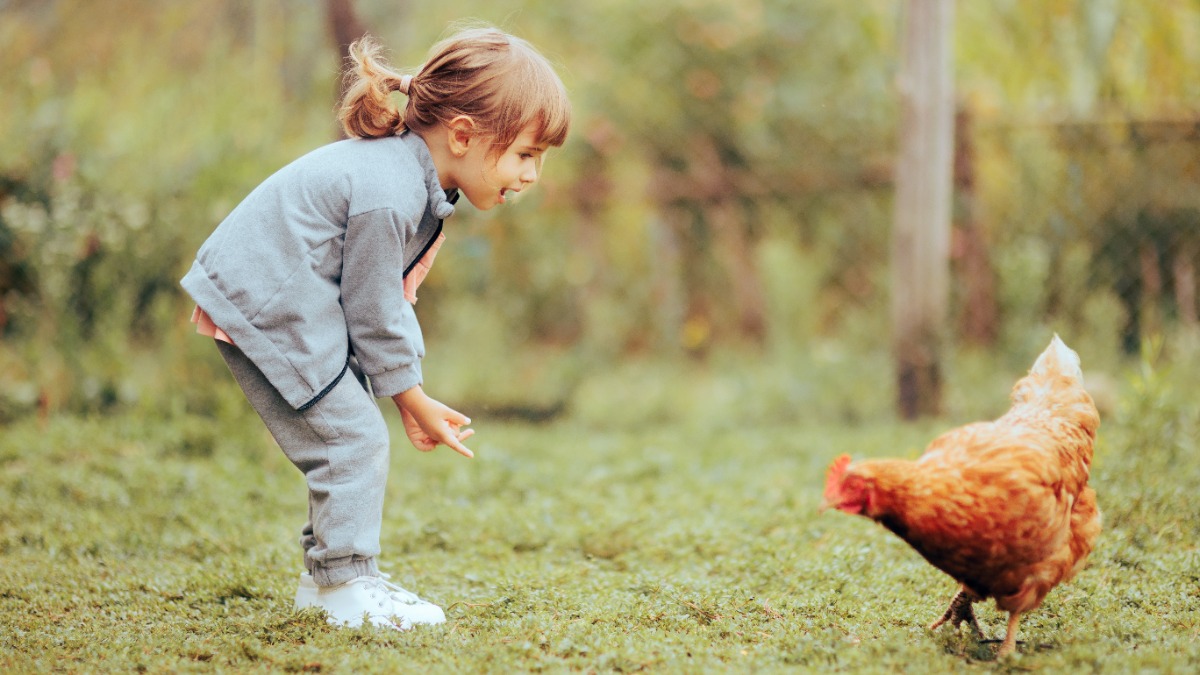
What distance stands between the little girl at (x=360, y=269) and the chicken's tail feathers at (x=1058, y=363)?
149cm

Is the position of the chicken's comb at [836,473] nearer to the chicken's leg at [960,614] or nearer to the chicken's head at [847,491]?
the chicken's head at [847,491]

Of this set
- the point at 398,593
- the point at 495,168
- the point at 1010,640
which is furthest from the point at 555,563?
the point at 1010,640

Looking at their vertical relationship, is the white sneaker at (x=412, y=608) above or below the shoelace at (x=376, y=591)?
below

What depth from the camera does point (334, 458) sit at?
2652mm

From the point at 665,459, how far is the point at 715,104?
4.35m

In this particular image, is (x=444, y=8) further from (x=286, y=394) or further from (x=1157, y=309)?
(x=286, y=394)

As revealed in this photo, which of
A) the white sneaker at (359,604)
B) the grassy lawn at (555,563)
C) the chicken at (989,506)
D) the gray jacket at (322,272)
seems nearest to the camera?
the chicken at (989,506)

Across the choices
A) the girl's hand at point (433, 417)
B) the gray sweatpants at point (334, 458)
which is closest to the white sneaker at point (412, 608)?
the gray sweatpants at point (334, 458)

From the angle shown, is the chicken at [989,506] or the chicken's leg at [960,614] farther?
the chicken's leg at [960,614]

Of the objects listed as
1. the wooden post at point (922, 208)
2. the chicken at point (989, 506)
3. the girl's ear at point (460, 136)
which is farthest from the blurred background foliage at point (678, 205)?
the girl's ear at point (460, 136)

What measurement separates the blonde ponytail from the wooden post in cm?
379

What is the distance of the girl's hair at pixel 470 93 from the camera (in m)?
2.68

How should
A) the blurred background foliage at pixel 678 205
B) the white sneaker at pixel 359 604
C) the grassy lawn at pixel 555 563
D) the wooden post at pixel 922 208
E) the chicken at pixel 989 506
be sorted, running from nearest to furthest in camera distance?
1. the chicken at pixel 989 506
2. the grassy lawn at pixel 555 563
3. the white sneaker at pixel 359 604
4. the blurred background foliage at pixel 678 205
5. the wooden post at pixel 922 208

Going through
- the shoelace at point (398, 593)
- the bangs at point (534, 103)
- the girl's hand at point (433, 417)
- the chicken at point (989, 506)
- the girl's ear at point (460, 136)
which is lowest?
the shoelace at point (398, 593)
